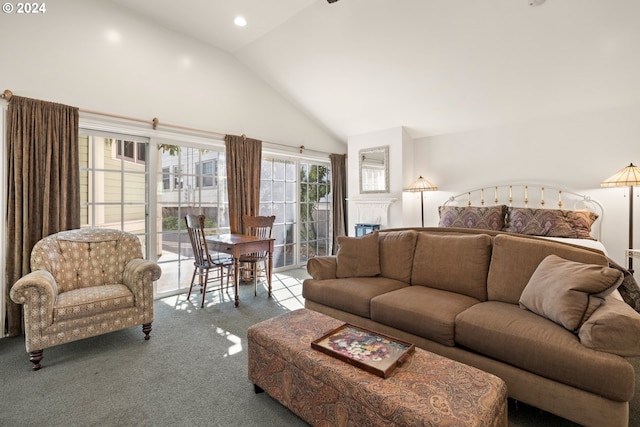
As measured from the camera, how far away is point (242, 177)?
4.31m

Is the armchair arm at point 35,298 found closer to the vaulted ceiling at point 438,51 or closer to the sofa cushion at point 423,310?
the sofa cushion at point 423,310

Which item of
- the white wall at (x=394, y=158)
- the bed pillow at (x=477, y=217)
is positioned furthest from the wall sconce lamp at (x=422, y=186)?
the bed pillow at (x=477, y=217)

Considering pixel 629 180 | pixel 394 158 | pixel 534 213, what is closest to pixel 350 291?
pixel 534 213

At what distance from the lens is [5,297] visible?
2691 millimetres

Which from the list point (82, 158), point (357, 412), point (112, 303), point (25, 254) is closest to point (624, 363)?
point (357, 412)

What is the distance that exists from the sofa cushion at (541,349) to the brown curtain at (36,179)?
3534 mm

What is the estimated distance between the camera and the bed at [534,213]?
3428 millimetres

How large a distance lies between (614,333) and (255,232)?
374cm

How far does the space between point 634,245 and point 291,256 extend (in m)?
4.44

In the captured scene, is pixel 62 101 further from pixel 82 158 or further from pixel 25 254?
pixel 25 254

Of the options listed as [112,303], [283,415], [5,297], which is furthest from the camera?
[5,297]

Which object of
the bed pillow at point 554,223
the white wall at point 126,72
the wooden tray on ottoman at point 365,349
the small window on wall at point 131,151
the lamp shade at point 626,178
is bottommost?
the wooden tray on ottoman at point 365,349

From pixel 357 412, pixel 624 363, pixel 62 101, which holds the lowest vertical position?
pixel 357 412

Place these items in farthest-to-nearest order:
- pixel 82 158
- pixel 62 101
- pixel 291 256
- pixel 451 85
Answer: pixel 291 256, pixel 451 85, pixel 82 158, pixel 62 101
